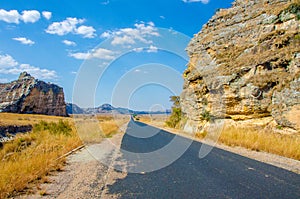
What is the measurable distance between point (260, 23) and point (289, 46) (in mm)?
5781

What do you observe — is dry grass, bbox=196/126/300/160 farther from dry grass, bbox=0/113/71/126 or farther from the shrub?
dry grass, bbox=0/113/71/126

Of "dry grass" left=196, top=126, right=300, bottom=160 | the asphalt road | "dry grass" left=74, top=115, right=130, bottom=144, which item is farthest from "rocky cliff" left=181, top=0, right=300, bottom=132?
"dry grass" left=74, top=115, right=130, bottom=144

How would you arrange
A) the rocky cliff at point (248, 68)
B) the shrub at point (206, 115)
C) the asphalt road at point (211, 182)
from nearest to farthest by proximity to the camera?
the asphalt road at point (211, 182), the rocky cliff at point (248, 68), the shrub at point (206, 115)

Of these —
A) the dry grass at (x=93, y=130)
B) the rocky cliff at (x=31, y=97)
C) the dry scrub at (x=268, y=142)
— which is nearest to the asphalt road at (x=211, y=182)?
the dry scrub at (x=268, y=142)

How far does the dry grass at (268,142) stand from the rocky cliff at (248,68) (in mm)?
1115

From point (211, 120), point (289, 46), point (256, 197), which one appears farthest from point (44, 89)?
point (256, 197)

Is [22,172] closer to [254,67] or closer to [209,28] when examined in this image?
[254,67]

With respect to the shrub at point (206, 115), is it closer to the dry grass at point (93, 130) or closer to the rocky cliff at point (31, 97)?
the dry grass at point (93, 130)

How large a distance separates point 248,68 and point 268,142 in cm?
906

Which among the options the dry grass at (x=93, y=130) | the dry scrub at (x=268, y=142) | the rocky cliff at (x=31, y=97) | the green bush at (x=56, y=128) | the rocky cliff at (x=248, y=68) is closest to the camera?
the dry scrub at (x=268, y=142)

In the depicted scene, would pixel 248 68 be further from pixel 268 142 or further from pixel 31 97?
pixel 31 97

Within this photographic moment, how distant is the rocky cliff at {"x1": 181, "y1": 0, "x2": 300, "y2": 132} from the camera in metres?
16.2

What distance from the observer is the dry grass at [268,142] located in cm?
1025

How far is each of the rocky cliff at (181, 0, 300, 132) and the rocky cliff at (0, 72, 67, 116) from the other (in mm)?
72965
